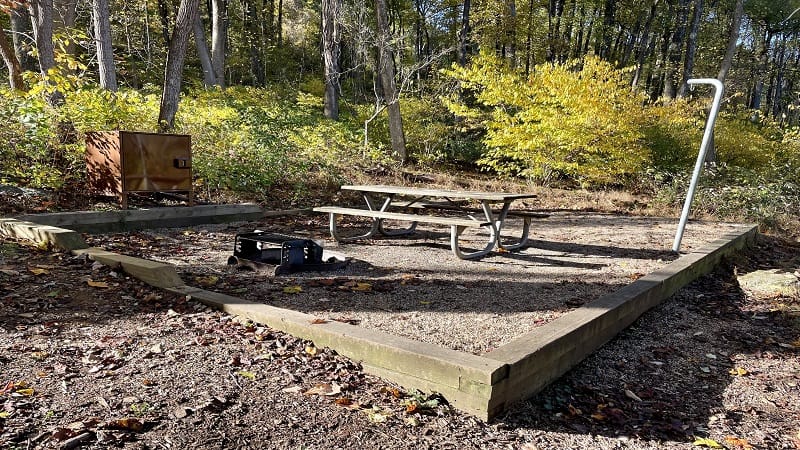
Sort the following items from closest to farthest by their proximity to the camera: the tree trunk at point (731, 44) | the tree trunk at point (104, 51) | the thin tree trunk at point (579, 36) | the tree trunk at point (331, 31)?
1. the tree trunk at point (104, 51)
2. the tree trunk at point (331, 31)
3. the tree trunk at point (731, 44)
4. the thin tree trunk at point (579, 36)

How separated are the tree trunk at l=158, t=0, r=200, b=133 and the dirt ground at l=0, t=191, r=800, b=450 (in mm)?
4905

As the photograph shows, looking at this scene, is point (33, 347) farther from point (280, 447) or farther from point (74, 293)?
point (280, 447)

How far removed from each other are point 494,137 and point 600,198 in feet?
8.87

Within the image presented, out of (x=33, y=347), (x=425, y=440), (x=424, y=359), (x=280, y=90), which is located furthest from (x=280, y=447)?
(x=280, y=90)

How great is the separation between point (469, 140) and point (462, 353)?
1421 centimetres

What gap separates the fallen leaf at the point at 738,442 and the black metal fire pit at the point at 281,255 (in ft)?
10.8

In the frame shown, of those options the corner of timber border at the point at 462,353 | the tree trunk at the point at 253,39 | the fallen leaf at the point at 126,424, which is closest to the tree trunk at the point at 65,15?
the corner of timber border at the point at 462,353

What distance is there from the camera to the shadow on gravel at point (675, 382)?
2762 millimetres

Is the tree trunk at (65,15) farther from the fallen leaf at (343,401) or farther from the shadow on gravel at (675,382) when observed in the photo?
the shadow on gravel at (675,382)

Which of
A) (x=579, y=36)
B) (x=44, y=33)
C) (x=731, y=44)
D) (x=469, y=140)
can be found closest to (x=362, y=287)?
(x=44, y=33)

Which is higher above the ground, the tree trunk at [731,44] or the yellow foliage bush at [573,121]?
the tree trunk at [731,44]

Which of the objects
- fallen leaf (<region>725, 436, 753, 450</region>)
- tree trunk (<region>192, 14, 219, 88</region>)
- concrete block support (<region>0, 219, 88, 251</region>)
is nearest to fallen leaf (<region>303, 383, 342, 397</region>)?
fallen leaf (<region>725, 436, 753, 450</region>)

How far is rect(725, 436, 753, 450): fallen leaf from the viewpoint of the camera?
8.66 feet

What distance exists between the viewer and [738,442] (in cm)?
268
